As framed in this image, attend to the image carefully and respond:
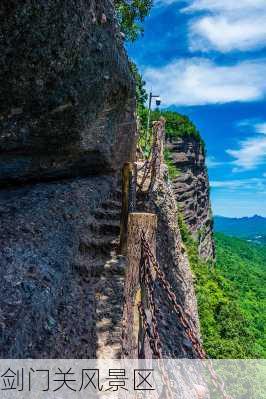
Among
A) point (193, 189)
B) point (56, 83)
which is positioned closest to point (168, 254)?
point (56, 83)

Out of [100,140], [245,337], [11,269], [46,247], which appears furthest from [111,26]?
[245,337]

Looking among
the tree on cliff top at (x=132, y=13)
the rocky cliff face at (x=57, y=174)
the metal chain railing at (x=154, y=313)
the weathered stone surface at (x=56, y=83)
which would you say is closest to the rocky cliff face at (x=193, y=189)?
the tree on cliff top at (x=132, y=13)

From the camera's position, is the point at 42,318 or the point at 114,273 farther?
the point at 114,273

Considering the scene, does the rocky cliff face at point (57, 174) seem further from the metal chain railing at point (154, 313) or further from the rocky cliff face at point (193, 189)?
the rocky cliff face at point (193, 189)

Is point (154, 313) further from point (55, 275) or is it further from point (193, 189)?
point (193, 189)

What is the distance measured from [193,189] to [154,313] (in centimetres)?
4835

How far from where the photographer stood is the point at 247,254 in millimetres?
112312

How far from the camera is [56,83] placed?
246 inches

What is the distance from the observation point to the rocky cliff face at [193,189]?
4828 centimetres

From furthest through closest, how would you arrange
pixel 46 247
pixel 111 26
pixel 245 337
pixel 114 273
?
pixel 245 337
pixel 114 273
pixel 111 26
pixel 46 247

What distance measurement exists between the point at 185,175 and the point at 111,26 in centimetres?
4320

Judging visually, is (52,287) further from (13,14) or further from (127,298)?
(13,14)

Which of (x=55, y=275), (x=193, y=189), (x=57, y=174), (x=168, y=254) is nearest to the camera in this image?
(x=55, y=275)

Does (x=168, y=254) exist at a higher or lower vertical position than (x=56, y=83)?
lower
